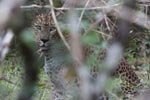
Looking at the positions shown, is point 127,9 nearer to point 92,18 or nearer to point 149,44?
point 92,18

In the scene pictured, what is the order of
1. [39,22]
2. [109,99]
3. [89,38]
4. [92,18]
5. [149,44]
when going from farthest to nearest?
1. [149,44]
2. [39,22]
3. [109,99]
4. [92,18]
5. [89,38]

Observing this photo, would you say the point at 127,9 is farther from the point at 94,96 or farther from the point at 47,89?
the point at 47,89

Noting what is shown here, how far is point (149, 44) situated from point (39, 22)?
1818 millimetres

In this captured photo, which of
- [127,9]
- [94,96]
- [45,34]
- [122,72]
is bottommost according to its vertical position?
[94,96]

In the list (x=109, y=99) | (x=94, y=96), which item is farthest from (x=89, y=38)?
(x=109, y=99)

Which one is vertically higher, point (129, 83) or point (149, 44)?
point (149, 44)

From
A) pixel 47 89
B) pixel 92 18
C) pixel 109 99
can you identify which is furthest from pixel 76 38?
pixel 47 89

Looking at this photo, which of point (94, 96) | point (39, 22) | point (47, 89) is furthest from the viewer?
point (39, 22)

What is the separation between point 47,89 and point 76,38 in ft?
12.5

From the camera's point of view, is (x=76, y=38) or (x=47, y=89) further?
(x=47, y=89)

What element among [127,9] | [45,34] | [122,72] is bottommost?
[127,9]

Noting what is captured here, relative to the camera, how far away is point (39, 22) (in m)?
4.78

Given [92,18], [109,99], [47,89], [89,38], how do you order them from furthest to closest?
[47,89], [109,99], [92,18], [89,38]

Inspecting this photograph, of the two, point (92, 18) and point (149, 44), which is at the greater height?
point (149, 44)
